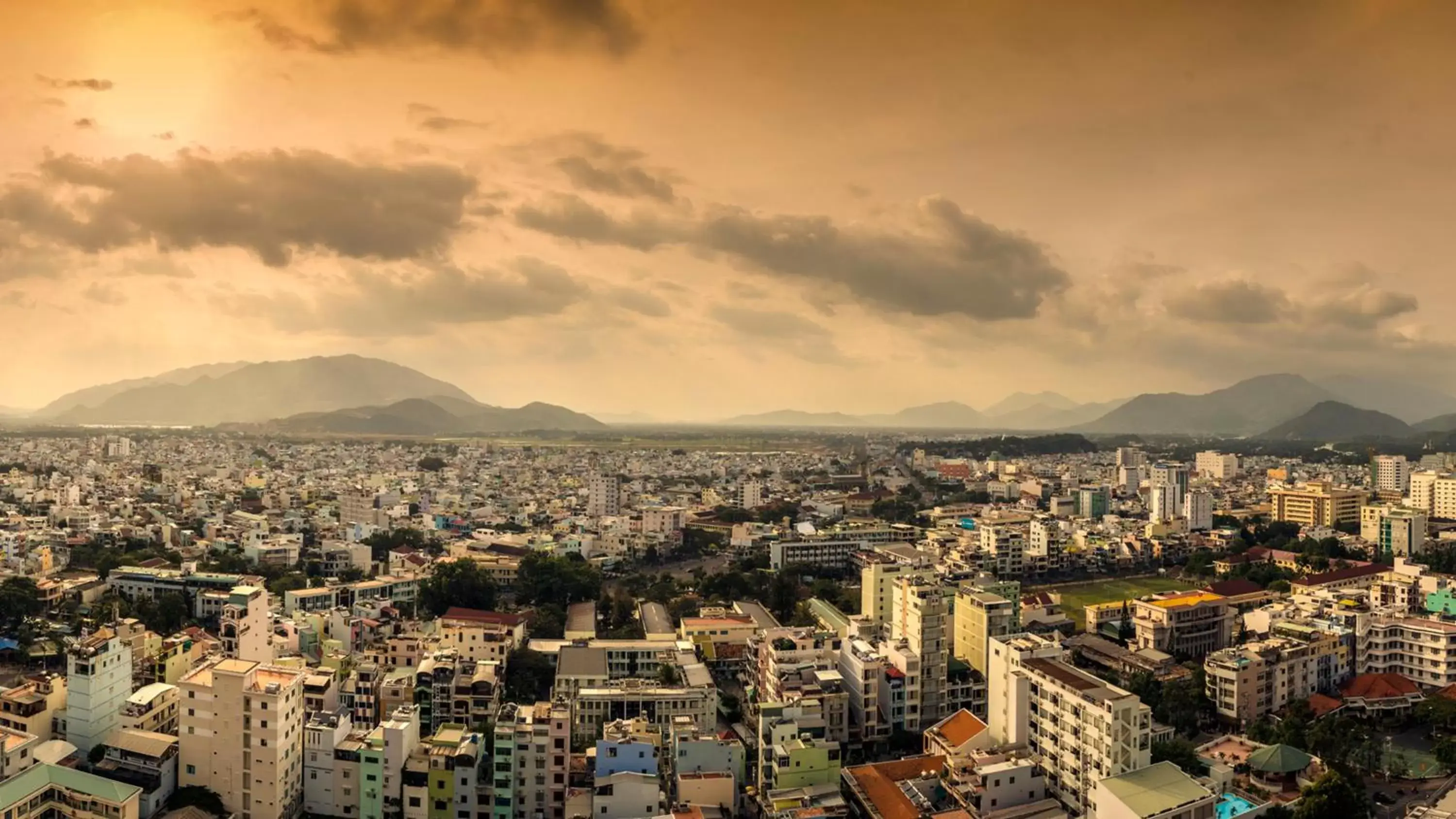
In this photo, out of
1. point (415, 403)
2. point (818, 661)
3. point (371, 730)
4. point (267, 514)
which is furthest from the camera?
point (415, 403)

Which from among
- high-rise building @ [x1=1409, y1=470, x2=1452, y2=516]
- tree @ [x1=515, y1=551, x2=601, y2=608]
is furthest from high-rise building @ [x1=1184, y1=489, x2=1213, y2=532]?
tree @ [x1=515, y1=551, x2=601, y2=608]

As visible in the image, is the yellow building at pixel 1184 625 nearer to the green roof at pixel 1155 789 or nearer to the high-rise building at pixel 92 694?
the green roof at pixel 1155 789

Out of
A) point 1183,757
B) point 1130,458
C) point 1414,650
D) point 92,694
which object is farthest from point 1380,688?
point 1130,458

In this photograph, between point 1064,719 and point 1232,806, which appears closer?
point 1232,806

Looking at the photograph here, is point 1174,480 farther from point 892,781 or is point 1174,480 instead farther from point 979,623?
point 892,781

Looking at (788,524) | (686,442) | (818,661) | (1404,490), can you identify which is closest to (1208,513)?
(788,524)

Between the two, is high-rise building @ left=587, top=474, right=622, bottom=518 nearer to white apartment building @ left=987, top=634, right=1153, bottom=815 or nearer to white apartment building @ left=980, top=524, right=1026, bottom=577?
white apartment building @ left=980, top=524, right=1026, bottom=577

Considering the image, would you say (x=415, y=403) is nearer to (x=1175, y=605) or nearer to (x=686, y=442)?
(x=686, y=442)
